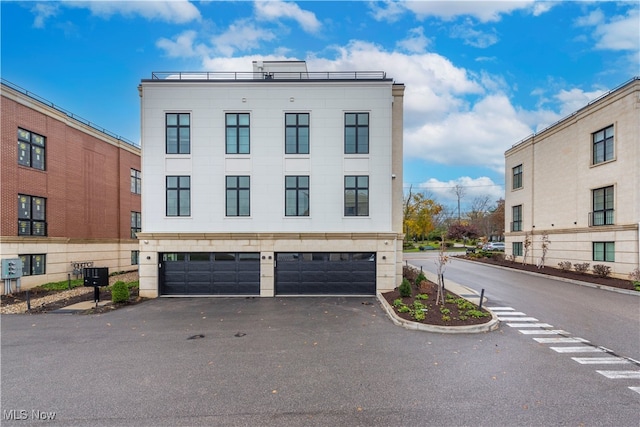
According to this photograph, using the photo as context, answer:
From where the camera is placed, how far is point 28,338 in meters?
9.23

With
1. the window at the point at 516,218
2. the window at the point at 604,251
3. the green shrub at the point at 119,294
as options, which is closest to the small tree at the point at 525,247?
the window at the point at 516,218

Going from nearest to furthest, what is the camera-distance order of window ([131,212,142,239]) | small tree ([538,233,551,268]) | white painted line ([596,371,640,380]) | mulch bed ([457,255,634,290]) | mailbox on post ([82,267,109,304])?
white painted line ([596,371,640,380])
mailbox on post ([82,267,109,304])
mulch bed ([457,255,634,290])
small tree ([538,233,551,268])
window ([131,212,142,239])

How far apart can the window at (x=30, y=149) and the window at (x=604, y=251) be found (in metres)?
34.0

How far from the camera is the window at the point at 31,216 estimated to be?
16572mm

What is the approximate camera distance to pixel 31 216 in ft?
56.1

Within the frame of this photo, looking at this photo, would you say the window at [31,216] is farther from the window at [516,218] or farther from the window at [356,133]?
the window at [516,218]

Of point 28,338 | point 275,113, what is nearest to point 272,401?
point 28,338

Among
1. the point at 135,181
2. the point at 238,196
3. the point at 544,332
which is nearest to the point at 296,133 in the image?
the point at 238,196

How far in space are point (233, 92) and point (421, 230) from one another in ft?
134

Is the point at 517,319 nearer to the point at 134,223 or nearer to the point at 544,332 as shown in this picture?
the point at 544,332

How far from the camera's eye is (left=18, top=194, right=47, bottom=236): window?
16.6 meters

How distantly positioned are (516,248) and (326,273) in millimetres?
22971

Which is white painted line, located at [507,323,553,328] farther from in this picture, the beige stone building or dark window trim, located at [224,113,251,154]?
dark window trim, located at [224,113,251,154]

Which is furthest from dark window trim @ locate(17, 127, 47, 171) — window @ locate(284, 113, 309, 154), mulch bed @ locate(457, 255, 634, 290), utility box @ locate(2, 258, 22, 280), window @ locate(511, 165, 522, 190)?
window @ locate(511, 165, 522, 190)
